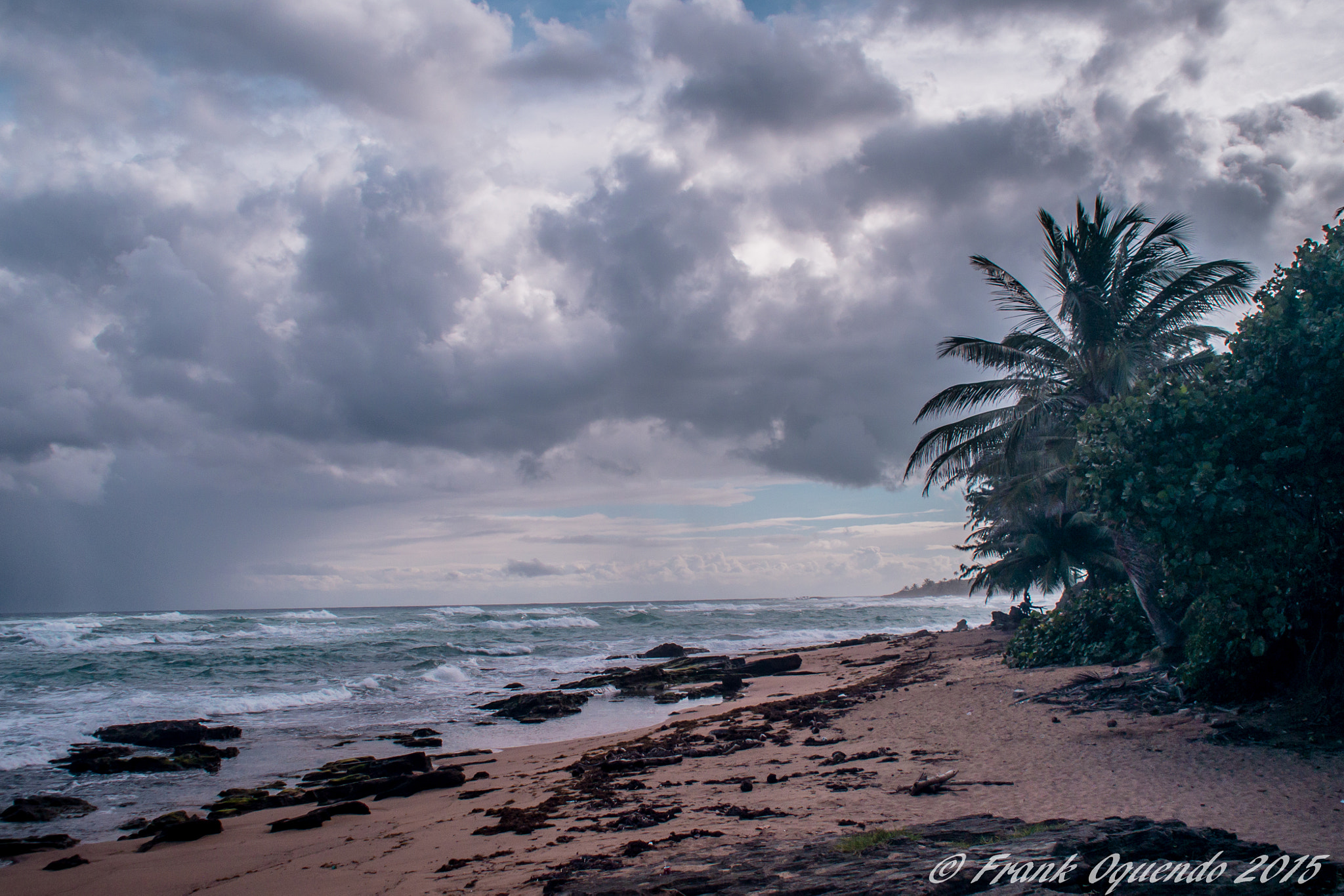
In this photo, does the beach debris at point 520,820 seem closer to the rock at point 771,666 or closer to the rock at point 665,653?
the rock at point 771,666

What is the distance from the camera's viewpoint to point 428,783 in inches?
390

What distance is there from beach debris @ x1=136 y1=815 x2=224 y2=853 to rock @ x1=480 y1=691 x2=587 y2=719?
856cm

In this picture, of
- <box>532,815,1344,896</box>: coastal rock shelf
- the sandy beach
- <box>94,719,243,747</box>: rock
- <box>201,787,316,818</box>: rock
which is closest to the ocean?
<box>94,719,243,747</box>: rock

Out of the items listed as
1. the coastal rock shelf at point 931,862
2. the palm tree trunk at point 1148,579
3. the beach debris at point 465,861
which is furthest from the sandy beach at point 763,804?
the palm tree trunk at point 1148,579

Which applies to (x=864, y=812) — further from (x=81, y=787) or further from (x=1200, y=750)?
(x=81, y=787)

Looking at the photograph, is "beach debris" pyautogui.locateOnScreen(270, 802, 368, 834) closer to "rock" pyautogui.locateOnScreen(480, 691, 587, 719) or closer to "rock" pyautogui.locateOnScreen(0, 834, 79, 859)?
"rock" pyautogui.locateOnScreen(0, 834, 79, 859)

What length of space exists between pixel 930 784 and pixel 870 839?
244 cm

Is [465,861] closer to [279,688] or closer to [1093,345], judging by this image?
[1093,345]

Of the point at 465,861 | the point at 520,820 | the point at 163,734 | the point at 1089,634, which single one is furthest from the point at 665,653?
the point at 465,861

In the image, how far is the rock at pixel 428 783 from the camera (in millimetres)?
9695

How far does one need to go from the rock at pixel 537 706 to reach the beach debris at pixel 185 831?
8560 millimetres

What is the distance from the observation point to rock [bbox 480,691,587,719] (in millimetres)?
16828

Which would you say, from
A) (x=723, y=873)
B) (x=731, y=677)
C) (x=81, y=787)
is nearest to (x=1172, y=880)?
(x=723, y=873)

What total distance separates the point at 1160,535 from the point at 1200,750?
2.23 metres
